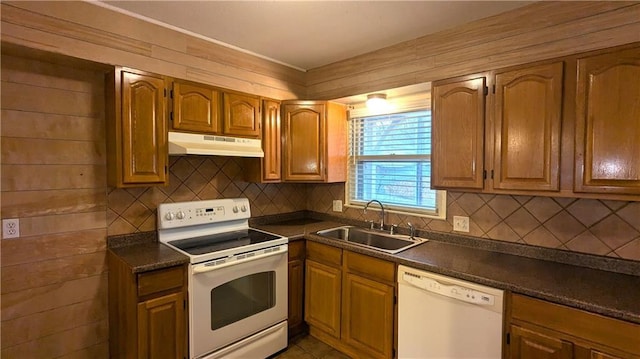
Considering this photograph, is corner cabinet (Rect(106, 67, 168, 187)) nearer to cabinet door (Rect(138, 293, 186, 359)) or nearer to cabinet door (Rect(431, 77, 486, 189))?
cabinet door (Rect(138, 293, 186, 359))

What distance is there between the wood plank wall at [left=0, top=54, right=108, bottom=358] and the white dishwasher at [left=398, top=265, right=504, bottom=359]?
2017 millimetres

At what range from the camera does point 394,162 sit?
282 cm

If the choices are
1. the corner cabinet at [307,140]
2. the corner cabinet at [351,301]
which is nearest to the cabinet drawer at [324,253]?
the corner cabinet at [351,301]

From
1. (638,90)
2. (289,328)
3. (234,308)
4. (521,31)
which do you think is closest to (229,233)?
(234,308)

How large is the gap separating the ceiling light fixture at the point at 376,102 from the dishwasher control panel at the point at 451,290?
1467mm

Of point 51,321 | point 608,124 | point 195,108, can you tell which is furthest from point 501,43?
point 51,321

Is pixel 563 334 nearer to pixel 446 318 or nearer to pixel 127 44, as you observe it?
pixel 446 318

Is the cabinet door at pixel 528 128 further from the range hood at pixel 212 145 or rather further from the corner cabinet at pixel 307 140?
the range hood at pixel 212 145

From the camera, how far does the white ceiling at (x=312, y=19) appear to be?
6.37 ft

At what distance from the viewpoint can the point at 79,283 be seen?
2086mm

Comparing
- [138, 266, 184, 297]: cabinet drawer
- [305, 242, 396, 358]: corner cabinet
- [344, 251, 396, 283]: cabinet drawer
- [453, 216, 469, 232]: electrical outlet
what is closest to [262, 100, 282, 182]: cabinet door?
[305, 242, 396, 358]: corner cabinet

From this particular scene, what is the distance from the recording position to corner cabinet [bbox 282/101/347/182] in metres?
2.88

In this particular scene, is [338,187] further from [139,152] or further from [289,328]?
[139,152]

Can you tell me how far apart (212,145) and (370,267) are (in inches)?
56.5
